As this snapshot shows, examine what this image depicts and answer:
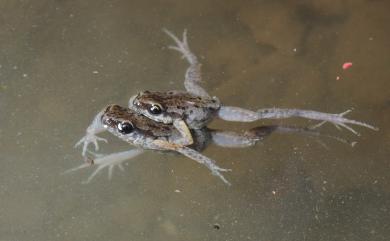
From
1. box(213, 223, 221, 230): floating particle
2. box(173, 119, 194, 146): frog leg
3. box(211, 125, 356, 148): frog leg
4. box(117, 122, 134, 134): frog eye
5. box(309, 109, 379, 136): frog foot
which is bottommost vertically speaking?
box(213, 223, 221, 230): floating particle

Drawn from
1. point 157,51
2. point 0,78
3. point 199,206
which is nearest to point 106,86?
point 157,51

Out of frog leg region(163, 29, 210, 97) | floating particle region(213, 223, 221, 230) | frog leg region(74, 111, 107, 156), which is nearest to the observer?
floating particle region(213, 223, 221, 230)

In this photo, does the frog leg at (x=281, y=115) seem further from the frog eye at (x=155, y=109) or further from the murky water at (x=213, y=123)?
the frog eye at (x=155, y=109)

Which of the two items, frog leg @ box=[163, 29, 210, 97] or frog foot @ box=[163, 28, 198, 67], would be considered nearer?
frog leg @ box=[163, 29, 210, 97]

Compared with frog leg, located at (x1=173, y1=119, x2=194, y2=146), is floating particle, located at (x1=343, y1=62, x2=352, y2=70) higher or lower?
higher

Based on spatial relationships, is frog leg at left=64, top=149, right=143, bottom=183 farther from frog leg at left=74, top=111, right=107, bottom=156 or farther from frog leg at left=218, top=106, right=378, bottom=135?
frog leg at left=218, top=106, right=378, bottom=135

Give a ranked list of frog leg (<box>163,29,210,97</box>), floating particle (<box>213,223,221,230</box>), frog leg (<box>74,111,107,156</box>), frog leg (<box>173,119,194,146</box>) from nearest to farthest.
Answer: floating particle (<box>213,223,221,230</box>), frog leg (<box>173,119,194,146</box>), frog leg (<box>74,111,107,156</box>), frog leg (<box>163,29,210,97</box>)

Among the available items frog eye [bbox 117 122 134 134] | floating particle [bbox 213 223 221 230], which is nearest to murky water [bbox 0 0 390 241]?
floating particle [bbox 213 223 221 230]
